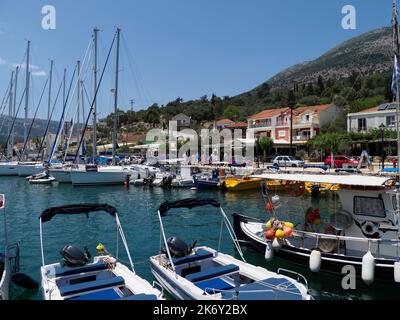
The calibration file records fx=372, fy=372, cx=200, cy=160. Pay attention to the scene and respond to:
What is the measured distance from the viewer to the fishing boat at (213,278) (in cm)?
870

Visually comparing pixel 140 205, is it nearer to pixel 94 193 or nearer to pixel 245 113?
pixel 94 193

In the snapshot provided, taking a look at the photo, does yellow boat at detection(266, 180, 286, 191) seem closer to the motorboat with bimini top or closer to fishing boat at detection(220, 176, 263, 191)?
the motorboat with bimini top

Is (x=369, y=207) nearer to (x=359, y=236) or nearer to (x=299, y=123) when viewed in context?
(x=359, y=236)

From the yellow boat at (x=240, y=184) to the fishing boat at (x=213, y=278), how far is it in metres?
22.3

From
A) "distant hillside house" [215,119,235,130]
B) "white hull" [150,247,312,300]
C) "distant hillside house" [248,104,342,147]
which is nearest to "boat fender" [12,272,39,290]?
"white hull" [150,247,312,300]

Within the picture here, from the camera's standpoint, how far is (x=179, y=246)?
11.9 m

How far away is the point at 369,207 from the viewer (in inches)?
483

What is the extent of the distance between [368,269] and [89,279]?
8.20m

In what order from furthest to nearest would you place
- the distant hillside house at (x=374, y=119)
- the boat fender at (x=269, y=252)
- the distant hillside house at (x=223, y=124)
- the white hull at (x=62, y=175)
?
the distant hillside house at (x=223, y=124), the distant hillside house at (x=374, y=119), the white hull at (x=62, y=175), the boat fender at (x=269, y=252)

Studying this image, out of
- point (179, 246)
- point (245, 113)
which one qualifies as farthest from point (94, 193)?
point (245, 113)

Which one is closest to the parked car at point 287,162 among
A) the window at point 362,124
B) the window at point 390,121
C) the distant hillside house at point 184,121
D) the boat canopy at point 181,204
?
the window at point 362,124

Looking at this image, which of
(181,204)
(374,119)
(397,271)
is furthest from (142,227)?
(374,119)

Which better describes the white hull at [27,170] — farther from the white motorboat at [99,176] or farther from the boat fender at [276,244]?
the boat fender at [276,244]
